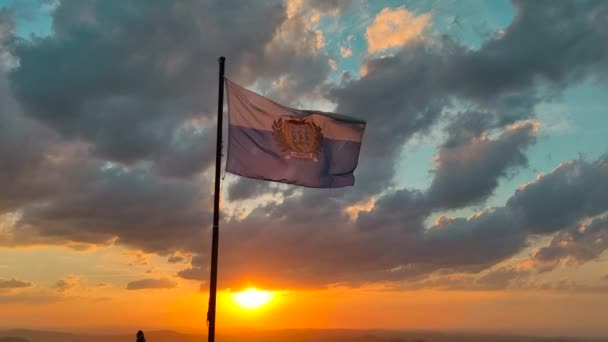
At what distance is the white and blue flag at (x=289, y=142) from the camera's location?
944 inches

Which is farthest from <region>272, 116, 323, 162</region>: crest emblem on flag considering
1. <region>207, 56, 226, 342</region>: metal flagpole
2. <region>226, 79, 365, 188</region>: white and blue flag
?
A: <region>207, 56, 226, 342</region>: metal flagpole

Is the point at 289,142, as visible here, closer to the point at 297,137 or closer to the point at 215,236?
the point at 297,137

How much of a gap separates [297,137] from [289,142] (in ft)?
1.53

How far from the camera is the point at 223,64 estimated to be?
→ 78.7 feet

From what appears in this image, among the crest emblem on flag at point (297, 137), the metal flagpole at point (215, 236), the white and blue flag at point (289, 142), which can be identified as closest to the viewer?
the metal flagpole at point (215, 236)

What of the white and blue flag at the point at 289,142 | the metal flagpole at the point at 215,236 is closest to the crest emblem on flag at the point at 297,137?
the white and blue flag at the point at 289,142

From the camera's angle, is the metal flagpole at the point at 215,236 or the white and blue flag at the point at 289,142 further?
the white and blue flag at the point at 289,142

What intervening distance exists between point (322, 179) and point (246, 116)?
4.21 m

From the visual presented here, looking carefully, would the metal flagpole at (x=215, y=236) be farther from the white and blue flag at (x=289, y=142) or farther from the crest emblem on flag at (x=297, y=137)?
the crest emblem on flag at (x=297, y=137)

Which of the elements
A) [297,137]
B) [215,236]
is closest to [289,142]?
[297,137]

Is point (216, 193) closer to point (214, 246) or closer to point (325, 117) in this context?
point (214, 246)

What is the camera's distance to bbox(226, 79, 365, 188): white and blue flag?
78.7ft

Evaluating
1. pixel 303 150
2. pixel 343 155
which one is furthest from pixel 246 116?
pixel 343 155

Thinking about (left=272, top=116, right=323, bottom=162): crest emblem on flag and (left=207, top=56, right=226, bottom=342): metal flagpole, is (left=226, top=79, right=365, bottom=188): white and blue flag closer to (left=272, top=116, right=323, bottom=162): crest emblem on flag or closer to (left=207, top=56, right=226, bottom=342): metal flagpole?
(left=272, top=116, right=323, bottom=162): crest emblem on flag
